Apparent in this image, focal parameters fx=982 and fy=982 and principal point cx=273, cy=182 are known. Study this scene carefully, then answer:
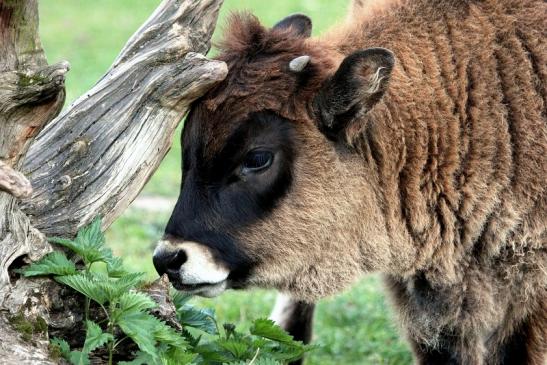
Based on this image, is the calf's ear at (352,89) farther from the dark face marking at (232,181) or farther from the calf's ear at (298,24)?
the calf's ear at (298,24)

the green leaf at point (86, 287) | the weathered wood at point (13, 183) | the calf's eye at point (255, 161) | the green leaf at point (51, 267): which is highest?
the weathered wood at point (13, 183)

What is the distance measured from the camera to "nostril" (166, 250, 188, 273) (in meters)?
4.94

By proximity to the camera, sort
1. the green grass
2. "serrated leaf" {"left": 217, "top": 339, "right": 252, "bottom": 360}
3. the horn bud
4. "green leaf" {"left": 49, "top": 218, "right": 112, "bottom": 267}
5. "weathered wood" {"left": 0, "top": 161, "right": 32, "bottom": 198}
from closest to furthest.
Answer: "weathered wood" {"left": 0, "top": 161, "right": 32, "bottom": 198}, "green leaf" {"left": 49, "top": 218, "right": 112, "bottom": 267}, "serrated leaf" {"left": 217, "top": 339, "right": 252, "bottom": 360}, the horn bud, the green grass

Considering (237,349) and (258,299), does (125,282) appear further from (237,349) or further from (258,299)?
(258,299)

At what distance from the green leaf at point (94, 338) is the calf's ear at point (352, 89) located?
170cm

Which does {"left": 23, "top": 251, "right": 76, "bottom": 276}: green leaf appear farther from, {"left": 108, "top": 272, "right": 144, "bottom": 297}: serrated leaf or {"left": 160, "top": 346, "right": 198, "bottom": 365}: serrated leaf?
{"left": 160, "top": 346, "right": 198, "bottom": 365}: serrated leaf

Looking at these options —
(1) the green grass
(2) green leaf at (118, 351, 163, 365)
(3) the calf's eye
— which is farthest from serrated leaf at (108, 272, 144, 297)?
(1) the green grass

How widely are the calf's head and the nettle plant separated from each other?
0.40 m

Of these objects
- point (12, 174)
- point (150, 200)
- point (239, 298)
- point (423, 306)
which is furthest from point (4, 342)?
point (150, 200)

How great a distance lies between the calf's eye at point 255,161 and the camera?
16.7ft

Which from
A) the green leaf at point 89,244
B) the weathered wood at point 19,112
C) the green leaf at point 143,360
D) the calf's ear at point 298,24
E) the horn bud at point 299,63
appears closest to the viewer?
the weathered wood at point 19,112

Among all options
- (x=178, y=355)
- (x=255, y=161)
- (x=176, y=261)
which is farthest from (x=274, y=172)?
(x=178, y=355)

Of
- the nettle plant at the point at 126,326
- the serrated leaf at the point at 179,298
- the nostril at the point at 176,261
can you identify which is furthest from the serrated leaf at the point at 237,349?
the nostril at the point at 176,261

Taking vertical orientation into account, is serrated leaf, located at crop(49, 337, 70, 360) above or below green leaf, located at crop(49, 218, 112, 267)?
below
